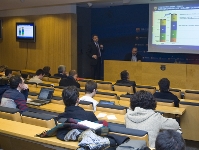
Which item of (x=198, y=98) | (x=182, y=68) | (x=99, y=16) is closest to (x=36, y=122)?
(x=198, y=98)

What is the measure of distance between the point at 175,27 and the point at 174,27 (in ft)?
0.11

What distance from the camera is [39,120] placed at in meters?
3.51

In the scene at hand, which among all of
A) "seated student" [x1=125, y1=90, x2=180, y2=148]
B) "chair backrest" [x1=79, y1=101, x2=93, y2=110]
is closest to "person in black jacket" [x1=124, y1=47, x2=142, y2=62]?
"chair backrest" [x1=79, y1=101, x2=93, y2=110]

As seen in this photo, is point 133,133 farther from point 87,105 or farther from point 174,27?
point 174,27

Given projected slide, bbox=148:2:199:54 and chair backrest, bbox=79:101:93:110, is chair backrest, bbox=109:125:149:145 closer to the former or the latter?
chair backrest, bbox=79:101:93:110

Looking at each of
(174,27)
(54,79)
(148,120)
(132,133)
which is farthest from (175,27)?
(132,133)

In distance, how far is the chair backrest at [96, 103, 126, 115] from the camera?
4504 millimetres

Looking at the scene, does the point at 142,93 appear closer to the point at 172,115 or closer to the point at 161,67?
the point at 172,115

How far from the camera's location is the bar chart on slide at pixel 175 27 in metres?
9.62

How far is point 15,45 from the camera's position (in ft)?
43.9

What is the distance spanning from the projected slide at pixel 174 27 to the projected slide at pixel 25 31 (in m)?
4.84

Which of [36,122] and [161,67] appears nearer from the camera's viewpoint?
[36,122]

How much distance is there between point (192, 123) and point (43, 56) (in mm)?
8169

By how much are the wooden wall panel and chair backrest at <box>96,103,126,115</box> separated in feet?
22.7
